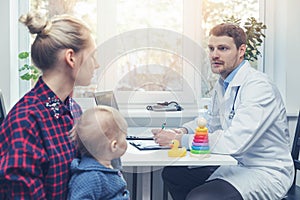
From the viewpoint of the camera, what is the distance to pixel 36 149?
3.38ft

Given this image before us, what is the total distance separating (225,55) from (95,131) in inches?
42.0

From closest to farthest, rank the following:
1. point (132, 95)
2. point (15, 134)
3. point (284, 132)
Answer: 1. point (15, 134)
2. point (284, 132)
3. point (132, 95)

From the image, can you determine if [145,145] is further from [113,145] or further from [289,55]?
[289,55]

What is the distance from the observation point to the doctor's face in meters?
2.02

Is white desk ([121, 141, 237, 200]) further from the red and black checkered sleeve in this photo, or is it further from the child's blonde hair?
the red and black checkered sleeve

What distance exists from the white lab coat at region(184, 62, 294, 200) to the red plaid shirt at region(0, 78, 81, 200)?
786 mm

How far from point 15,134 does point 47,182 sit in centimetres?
15

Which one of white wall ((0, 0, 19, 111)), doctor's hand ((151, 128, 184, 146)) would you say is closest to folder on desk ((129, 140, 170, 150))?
doctor's hand ((151, 128, 184, 146))

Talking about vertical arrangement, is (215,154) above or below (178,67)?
below

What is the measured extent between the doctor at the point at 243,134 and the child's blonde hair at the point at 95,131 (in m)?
0.64

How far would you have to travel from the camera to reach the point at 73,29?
114 cm

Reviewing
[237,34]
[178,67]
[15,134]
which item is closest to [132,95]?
[178,67]

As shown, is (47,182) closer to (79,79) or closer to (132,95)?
(79,79)

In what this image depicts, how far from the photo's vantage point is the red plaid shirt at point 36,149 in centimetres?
101
